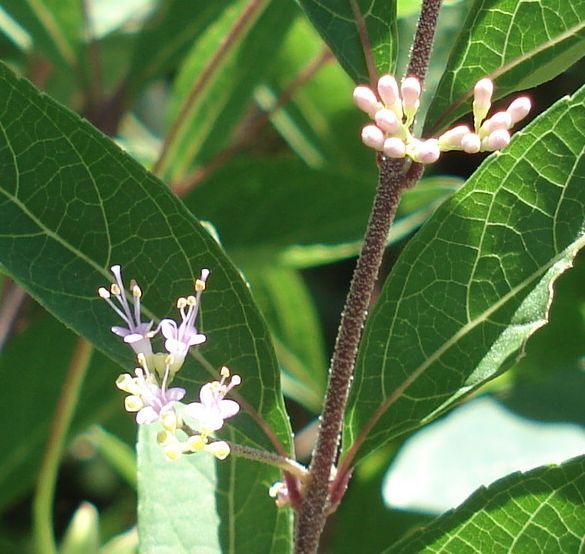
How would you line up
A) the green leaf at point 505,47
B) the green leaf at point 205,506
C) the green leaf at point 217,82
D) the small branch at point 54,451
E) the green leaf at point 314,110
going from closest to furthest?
the green leaf at point 505,47, the green leaf at point 205,506, the small branch at point 54,451, the green leaf at point 217,82, the green leaf at point 314,110

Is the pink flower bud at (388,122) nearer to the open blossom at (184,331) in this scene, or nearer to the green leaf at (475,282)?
the green leaf at (475,282)

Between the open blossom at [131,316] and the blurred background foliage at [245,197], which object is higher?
the blurred background foliage at [245,197]

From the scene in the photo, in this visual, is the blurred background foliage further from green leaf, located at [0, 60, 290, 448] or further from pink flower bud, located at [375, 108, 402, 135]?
pink flower bud, located at [375, 108, 402, 135]

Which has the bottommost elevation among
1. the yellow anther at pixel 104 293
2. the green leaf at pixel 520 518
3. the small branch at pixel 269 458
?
the green leaf at pixel 520 518

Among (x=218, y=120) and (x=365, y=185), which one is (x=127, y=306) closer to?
(x=365, y=185)

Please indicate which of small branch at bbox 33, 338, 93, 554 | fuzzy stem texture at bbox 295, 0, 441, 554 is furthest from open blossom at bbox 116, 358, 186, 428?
small branch at bbox 33, 338, 93, 554

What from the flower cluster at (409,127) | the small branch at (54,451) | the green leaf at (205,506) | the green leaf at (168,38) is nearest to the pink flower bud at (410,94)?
the flower cluster at (409,127)

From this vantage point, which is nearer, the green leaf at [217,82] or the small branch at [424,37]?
the small branch at [424,37]
